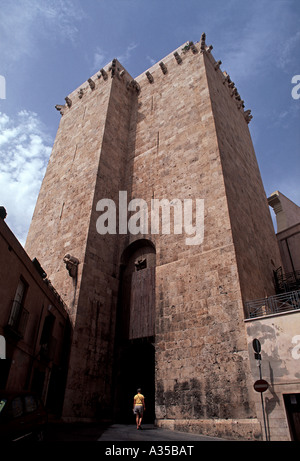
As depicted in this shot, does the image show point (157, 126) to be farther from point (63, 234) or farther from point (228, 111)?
point (63, 234)

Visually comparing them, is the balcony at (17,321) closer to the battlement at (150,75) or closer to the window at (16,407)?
the window at (16,407)

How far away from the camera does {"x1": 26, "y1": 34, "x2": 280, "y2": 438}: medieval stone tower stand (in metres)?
10.4

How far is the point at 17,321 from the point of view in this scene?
27.9ft

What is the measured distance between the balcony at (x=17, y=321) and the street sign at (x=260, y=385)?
20.2 feet

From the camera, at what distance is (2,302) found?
7848 millimetres

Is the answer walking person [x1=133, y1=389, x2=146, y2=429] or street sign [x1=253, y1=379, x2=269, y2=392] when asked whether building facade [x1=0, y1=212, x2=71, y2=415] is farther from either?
street sign [x1=253, y1=379, x2=269, y2=392]

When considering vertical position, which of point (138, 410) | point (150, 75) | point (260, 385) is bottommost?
point (138, 410)

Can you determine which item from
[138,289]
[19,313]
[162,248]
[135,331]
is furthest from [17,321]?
[162,248]

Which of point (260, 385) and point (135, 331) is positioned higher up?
point (135, 331)

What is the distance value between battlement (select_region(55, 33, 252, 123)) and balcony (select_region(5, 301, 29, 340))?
16.7 m

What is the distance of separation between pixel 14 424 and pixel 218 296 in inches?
284

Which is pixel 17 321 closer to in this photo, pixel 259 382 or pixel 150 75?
pixel 259 382

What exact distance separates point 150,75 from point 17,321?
17.8 meters

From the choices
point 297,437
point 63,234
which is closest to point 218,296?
point 297,437
